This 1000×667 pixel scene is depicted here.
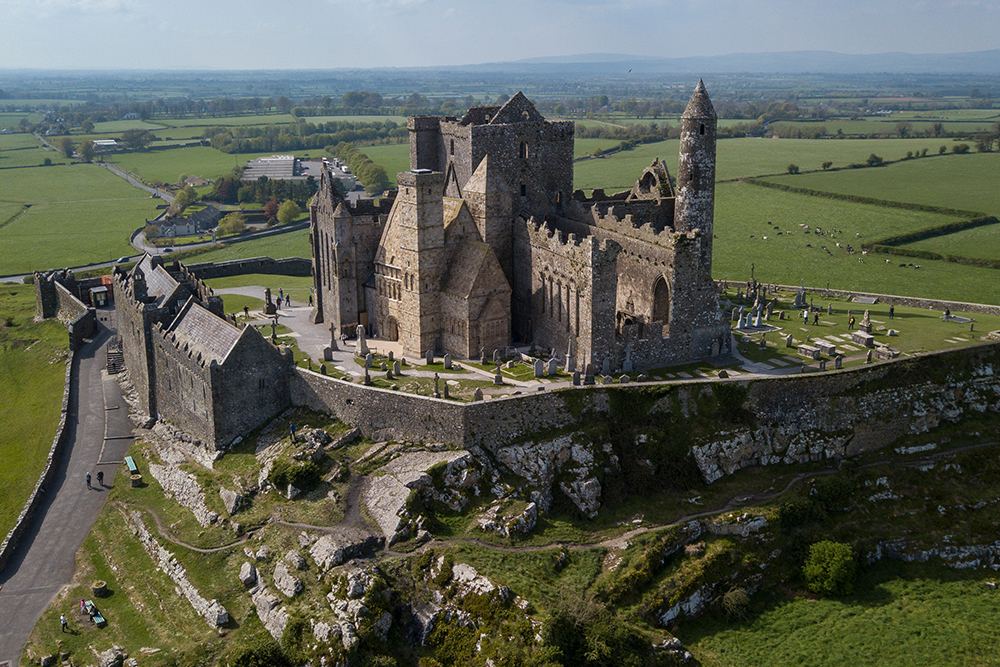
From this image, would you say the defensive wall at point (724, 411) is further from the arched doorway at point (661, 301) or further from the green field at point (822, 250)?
the green field at point (822, 250)

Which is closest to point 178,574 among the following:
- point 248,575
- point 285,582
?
point 248,575

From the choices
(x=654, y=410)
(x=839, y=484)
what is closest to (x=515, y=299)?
(x=654, y=410)

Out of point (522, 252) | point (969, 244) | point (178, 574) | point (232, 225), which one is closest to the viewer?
point (178, 574)

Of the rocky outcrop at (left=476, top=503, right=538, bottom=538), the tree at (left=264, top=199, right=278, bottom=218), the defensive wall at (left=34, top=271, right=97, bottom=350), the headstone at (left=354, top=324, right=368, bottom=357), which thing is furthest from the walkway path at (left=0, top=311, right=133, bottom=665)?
the tree at (left=264, top=199, right=278, bottom=218)

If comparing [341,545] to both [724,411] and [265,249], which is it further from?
[265,249]

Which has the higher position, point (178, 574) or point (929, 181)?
point (929, 181)

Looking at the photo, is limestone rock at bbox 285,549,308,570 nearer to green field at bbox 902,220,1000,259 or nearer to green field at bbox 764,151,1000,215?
green field at bbox 902,220,1000,259

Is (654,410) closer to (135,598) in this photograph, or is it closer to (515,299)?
(515,299)
